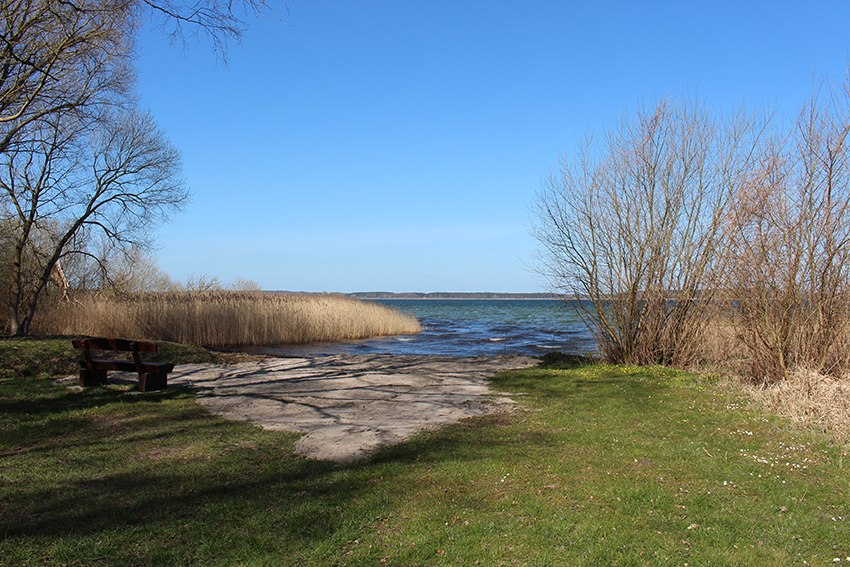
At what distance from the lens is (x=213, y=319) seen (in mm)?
23875

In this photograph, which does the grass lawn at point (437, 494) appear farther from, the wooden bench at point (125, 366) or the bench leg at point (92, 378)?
the bench leg at point (92, 378)

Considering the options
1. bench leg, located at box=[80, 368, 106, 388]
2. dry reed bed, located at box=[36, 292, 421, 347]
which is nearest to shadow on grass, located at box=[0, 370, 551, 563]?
bench leg, located at box=[80, 368, 106, 388]

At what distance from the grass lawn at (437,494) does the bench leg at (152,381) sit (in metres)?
1.23

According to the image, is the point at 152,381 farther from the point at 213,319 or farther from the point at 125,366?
the point at 213,319

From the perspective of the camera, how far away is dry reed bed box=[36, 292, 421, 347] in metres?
20.6

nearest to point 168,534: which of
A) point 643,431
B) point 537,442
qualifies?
point 537,442

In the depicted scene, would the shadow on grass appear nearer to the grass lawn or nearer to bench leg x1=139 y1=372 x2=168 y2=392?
the grass lawn

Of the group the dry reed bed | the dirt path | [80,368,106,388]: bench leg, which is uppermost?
the dry reed bed

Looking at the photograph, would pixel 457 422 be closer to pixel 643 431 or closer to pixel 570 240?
pixel 643 431

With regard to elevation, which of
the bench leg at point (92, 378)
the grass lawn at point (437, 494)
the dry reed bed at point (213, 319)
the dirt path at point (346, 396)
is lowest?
the grass lawn at point (437, 494)

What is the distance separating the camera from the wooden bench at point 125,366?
9594 millimetres

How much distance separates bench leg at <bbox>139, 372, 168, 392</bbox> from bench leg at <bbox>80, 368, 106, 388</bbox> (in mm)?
1109

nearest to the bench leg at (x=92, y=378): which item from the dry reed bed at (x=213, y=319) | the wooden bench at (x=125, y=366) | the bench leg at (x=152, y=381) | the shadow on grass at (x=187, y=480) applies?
the wooden bench at (x=125, y=366)

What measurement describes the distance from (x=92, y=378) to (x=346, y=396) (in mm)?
4269
